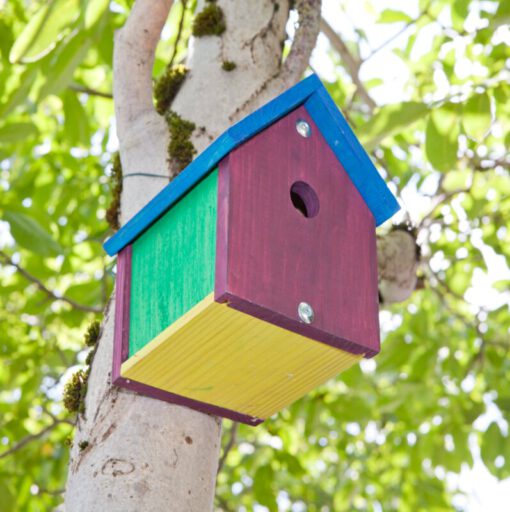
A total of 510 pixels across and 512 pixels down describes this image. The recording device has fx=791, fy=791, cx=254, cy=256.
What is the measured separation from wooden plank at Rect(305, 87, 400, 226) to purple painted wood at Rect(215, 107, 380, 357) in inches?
0.7

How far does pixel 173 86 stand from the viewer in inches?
91.6

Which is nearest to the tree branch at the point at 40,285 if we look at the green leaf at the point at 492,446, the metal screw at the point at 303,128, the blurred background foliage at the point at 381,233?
the blurred background foliage at the point at 381,233

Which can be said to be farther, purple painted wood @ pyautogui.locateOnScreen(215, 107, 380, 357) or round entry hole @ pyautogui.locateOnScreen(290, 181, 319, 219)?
round entry hole @ pyautogui.locateOnScreen(290, 181, 319, 219)

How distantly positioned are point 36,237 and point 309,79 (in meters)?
1.50

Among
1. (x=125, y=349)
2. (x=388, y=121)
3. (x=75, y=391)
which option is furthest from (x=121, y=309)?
(x=388, y=121)

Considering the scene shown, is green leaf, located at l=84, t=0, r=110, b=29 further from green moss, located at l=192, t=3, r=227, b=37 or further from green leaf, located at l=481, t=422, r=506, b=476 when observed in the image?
green leaf, located at l=481, t=422, r=506, b=476

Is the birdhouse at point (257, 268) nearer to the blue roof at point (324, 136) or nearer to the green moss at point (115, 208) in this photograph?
the blue roof at point (324, 136)

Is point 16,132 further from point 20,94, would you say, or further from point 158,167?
point 158,167

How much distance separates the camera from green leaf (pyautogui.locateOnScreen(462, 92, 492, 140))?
266cm

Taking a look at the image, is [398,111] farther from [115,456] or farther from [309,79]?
[115,456]

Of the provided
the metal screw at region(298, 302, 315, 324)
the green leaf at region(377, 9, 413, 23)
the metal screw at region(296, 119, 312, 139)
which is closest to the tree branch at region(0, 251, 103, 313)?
the metal screw at region(296, 119, 312, 139)

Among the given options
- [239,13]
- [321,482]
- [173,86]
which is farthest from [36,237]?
[321,482]

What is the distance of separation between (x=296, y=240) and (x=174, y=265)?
27 cm

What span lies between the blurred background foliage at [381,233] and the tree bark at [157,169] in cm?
21
